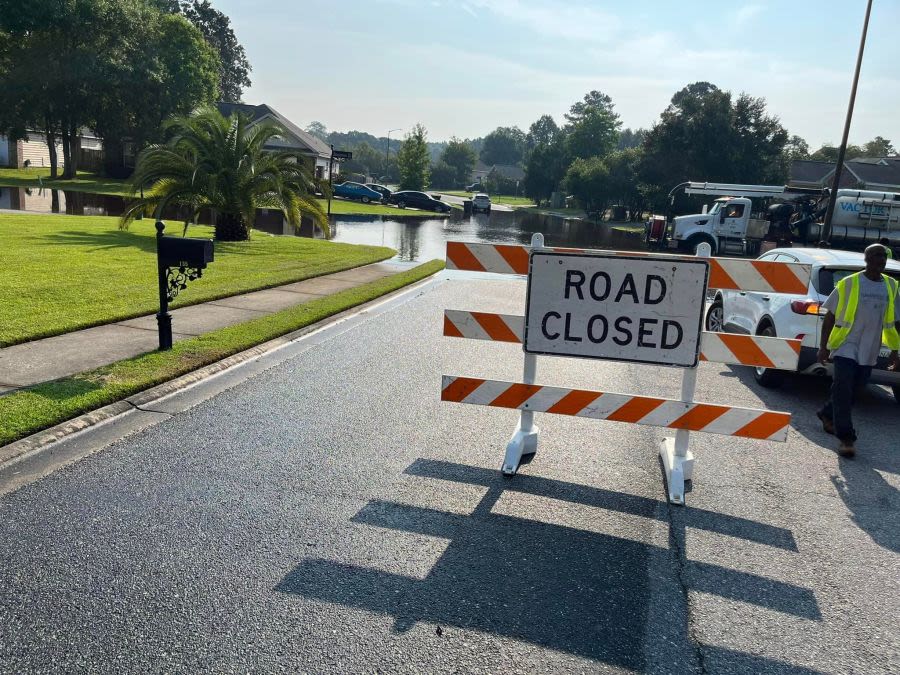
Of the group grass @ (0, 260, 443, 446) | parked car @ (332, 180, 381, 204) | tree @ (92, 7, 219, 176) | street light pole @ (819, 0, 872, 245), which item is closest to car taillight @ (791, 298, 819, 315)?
grass @ (0, 260, 443, 446)

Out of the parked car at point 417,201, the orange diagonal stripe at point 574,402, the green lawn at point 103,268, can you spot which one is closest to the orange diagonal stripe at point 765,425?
the orange diagonal stripe at point 574,402

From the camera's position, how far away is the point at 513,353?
9445mm

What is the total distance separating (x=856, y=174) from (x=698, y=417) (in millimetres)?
55020

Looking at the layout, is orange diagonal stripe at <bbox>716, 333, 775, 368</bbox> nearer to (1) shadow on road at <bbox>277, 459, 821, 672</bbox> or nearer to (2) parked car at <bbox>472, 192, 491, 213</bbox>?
(1) shadow on road at <bbox>277, 459, 821, 672</bbox>

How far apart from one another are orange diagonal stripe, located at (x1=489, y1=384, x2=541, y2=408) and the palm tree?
47.5ft

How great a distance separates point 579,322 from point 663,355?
646 mm

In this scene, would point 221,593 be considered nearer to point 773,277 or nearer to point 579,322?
point 579,322

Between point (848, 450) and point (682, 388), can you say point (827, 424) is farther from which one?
point (682, 388)

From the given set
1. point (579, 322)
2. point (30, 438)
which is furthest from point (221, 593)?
point (579, 322)

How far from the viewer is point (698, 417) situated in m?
5.34

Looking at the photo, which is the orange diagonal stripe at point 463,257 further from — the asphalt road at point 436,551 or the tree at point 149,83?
the tree at point 149,83

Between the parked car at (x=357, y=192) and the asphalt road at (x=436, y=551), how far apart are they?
4956 cm

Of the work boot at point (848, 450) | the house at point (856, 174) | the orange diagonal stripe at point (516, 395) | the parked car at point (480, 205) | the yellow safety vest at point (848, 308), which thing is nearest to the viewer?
the orange diagonal stripe at point (516, 395)

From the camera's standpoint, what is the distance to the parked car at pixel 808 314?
25.6ft
